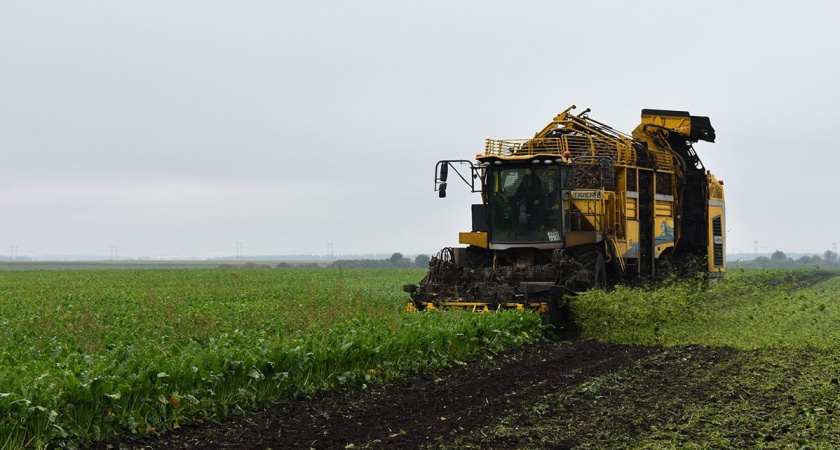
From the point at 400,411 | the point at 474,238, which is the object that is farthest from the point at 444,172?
the point at 400,411

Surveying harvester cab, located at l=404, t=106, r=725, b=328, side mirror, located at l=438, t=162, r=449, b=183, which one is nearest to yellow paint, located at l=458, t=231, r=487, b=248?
harvester cab, located at l=404, t=106, r=725, b=328

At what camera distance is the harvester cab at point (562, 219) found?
15.5 meters

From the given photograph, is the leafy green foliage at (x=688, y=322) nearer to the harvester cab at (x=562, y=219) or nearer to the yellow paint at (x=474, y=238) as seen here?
the harvester cab at (x=562, y=219)

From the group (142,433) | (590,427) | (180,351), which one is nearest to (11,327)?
(180,351)

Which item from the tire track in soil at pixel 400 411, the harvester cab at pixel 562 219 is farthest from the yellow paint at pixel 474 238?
the tire track in soil at pixel 400 411

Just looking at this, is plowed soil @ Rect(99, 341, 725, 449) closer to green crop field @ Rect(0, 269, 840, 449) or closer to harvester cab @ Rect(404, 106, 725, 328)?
green crop field @ Rect(0, 269, 840, 449)

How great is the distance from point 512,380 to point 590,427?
2751 millimetres

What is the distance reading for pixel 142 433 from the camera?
26.1 ft

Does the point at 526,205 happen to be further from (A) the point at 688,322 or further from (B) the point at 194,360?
(B) the point at 194,360

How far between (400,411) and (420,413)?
0.24 meters

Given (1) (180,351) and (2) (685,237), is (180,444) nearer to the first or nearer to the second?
(1) (180,351)

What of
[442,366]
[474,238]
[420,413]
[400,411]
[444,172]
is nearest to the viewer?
[420,413]

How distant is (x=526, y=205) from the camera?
17.0 metres

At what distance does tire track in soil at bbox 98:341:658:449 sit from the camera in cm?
779
